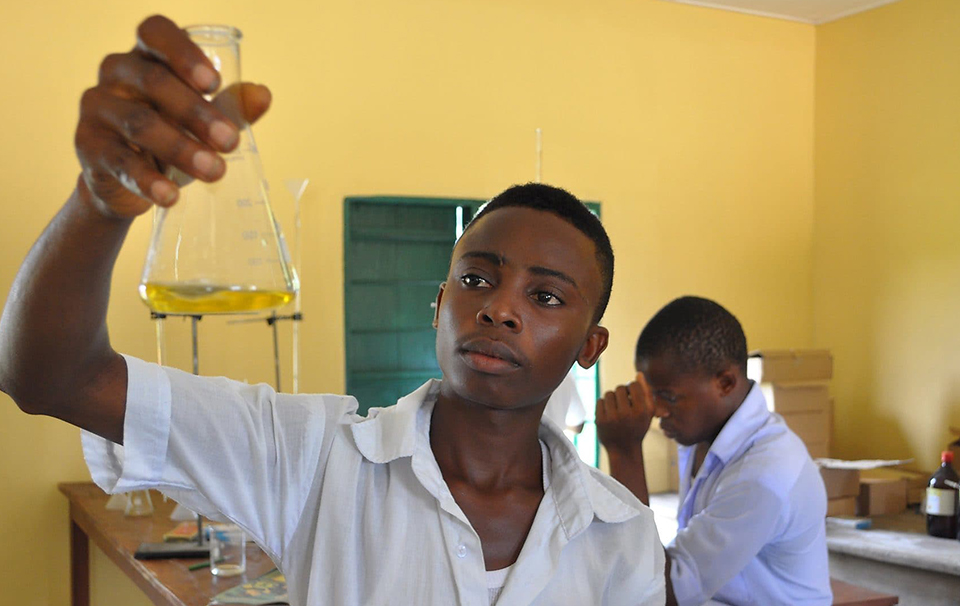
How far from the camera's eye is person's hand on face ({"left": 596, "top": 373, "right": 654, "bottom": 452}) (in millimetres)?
1924

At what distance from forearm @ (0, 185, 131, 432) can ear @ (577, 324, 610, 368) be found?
657 millimetres

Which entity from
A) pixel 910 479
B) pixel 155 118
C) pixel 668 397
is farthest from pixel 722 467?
pixel 910 479

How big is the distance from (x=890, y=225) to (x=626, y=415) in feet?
10.8

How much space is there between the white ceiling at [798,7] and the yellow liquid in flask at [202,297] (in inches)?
174

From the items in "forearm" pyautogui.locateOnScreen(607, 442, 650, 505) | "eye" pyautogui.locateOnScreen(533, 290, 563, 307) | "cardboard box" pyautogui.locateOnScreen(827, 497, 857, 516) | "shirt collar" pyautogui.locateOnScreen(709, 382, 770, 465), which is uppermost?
"eye" pyautogui.locateOnScreen(533, 290, 563, 307)

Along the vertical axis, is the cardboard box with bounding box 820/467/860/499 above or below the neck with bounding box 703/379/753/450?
below

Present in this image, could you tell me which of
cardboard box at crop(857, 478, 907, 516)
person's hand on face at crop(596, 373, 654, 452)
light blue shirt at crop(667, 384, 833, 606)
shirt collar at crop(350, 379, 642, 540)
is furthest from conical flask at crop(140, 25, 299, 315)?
cardboard box at crop(857, 478, 907, 516)

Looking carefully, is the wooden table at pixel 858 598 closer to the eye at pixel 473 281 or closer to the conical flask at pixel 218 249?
the eye at pixel 473 281

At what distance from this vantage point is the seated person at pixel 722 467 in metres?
1.87

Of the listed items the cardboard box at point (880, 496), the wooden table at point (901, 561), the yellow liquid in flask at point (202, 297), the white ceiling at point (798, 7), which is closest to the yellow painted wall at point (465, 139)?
the white ceiling at point (798, 7)

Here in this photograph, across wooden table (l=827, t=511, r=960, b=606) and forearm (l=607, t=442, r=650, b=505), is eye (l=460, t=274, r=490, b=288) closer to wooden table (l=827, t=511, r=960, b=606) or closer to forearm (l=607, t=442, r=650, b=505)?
forearm (l=607, t=442, r=650, b=505)

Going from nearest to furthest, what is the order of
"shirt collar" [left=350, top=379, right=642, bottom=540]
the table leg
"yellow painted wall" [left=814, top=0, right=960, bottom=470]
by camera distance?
"shirt collar" [left=350, top=379, right=642, bottom=540]
the table leg
"yellow painted wall" [left=814, top=0, right=960, bottom=470]

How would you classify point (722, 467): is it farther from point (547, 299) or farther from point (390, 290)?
point (390, 290)

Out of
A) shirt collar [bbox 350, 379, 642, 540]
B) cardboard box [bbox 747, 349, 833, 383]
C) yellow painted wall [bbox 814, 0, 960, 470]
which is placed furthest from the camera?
yellow painted wall [bbox 814, 0, 960, 470]
